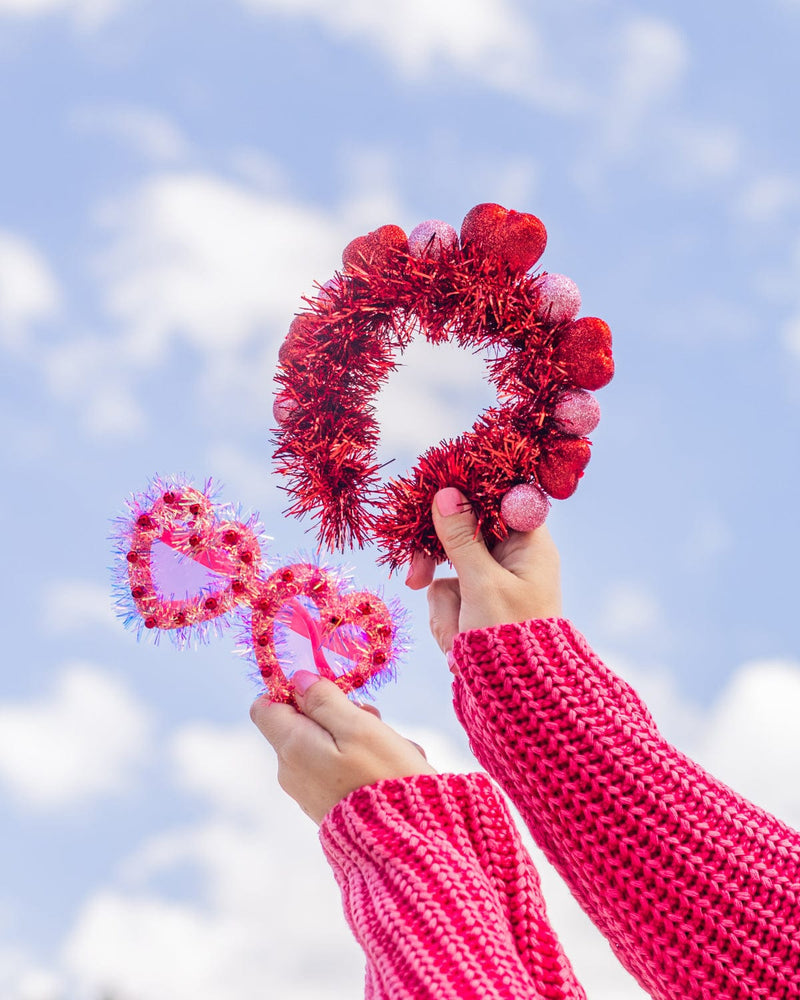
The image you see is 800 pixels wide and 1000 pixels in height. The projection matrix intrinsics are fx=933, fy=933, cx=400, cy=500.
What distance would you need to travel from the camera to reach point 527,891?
115 centimetres

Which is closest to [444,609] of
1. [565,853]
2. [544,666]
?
[544,666]

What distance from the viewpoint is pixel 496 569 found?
4.38ft

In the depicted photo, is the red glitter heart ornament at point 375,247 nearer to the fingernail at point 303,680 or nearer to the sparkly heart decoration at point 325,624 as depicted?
the sparkly heart decoration at point 325,624

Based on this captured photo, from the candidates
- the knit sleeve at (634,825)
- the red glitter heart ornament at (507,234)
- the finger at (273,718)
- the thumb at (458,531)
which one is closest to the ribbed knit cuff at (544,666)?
the knit sleeve at (634,825)

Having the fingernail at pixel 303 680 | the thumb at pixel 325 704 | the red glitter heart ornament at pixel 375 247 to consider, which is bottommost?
the thumb at pixel 325 704

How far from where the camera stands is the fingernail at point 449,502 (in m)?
1.38

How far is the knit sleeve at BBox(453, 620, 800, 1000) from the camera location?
1.11m

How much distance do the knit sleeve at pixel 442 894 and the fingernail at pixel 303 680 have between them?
0.19 meters

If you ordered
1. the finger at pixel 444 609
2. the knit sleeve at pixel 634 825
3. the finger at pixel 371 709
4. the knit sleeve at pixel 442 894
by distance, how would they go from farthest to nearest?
the finger at pixel 444 609
the finger at pixel 371 709
the knit sleeve at pixel 634 825
the knit sleeve at pixel 442 894

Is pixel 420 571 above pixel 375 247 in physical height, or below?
below

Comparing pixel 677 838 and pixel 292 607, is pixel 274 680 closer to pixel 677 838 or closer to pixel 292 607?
pixel 292 607

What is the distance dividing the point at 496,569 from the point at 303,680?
1.04ft

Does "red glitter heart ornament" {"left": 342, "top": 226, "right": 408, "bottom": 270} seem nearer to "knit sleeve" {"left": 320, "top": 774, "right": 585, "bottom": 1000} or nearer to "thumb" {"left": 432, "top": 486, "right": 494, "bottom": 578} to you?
"thumb" {"left": 432, "top": 486, "right": 494, "bottom": 578}

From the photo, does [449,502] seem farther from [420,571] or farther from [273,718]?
[273,718]
